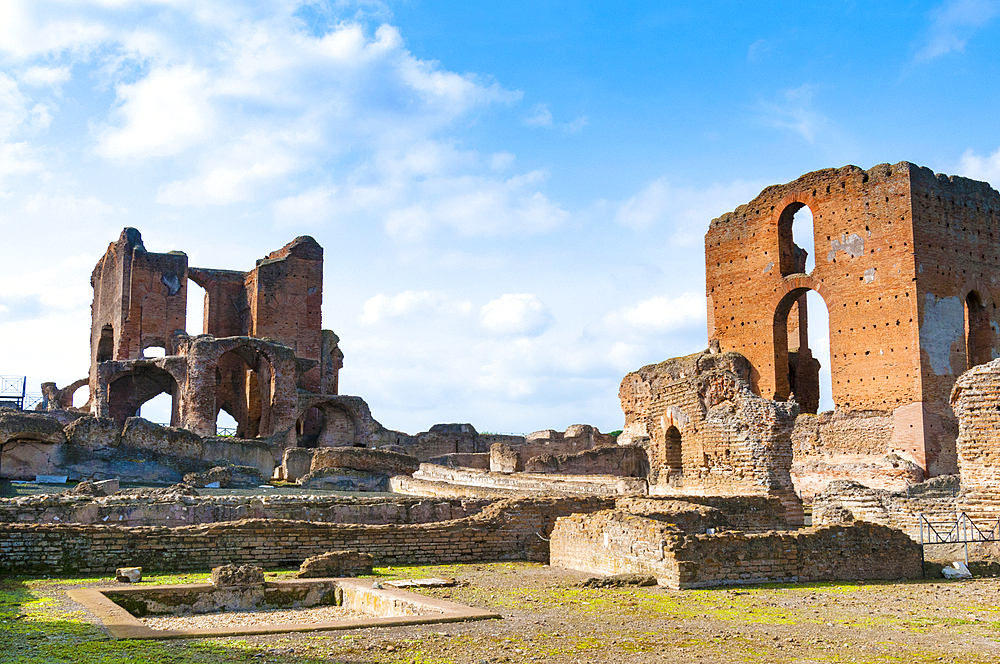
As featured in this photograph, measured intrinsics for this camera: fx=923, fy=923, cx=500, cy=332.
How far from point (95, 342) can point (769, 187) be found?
31.3m

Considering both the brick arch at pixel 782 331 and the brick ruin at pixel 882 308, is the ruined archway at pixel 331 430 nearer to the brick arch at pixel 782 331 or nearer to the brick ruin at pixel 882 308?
the brick ruin at pixel 882 308

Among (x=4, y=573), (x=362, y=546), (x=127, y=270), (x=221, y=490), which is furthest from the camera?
(x=127, y=270)

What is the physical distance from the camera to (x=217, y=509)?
11.0 m

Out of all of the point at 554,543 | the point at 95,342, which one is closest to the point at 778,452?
the point at 554,543

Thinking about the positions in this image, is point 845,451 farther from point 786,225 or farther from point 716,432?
point 716,432

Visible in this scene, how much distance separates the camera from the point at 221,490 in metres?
16.9

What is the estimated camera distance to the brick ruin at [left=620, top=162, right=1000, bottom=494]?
25141 millimetres

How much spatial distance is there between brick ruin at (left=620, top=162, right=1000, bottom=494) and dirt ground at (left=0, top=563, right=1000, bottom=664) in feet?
53.6

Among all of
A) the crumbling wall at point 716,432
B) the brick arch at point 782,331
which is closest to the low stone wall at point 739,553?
the crumbling wall at point 716,432

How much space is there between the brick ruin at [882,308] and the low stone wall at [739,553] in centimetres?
1464

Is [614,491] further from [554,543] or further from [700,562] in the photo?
[700,562]

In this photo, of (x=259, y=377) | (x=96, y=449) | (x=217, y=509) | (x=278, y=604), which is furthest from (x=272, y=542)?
(x=259, y=377)

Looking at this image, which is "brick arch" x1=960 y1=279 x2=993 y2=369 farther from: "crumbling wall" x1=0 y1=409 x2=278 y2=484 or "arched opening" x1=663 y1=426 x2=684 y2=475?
A: "crumbling wall" x1=0 y1=409 x2=278 y2=484

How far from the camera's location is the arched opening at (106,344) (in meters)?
41.9
